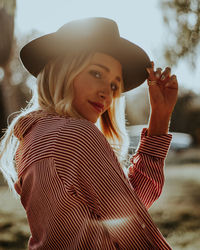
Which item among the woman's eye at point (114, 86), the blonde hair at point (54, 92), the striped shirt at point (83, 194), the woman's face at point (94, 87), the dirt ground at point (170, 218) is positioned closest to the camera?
the striped shirt at point (83, 194)

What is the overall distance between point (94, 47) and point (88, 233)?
35.9 inches

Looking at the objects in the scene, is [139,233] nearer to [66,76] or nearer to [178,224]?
[66,76]

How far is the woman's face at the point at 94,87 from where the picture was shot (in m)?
1.39

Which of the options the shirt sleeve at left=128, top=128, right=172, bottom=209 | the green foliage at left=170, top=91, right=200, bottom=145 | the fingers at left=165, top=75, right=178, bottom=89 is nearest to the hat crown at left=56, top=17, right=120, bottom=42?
the fingers at left=165, top=75, right=178, bottom=89

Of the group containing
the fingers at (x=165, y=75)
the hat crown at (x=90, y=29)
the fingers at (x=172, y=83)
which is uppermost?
the hat crown at (x=90, y=29)

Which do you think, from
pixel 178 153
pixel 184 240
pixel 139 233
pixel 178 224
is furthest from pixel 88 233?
pixel 178 153

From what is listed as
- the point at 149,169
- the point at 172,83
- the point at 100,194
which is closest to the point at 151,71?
the point at 172,83

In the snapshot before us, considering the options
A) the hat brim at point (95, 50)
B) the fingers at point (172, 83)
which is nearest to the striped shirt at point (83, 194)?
the hat brim at point (95, 50)

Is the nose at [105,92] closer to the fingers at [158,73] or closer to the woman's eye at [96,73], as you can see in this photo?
the woman's eye at [96,73]

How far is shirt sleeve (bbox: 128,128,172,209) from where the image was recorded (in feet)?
4.62

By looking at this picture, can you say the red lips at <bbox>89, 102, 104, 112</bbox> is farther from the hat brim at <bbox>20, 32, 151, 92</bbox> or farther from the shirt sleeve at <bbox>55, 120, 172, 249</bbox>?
the shirt sleeve at <bbox>55, 120, 172, 249</bbox>

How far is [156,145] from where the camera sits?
57.1 inches

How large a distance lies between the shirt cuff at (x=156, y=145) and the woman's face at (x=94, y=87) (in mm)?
Answer: 278

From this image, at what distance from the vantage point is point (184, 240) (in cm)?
388
